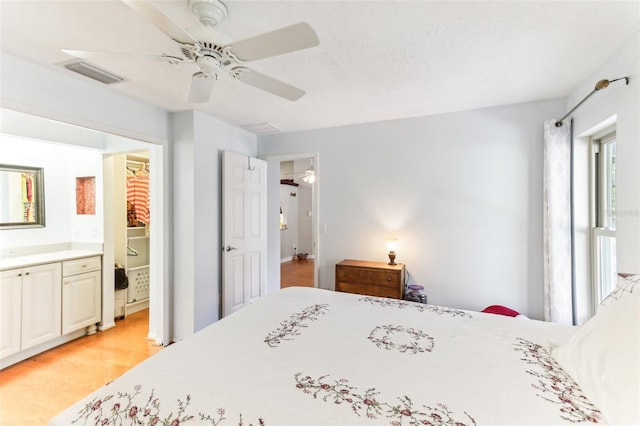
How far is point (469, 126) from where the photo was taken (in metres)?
2.95

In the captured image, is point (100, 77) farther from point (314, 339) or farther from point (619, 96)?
point (619, 96)

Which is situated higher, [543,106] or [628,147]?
[543,106]

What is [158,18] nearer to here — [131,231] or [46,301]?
[46,301]

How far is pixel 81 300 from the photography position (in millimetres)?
3010

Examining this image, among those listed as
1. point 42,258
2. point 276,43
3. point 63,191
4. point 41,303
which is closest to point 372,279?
point 276,43

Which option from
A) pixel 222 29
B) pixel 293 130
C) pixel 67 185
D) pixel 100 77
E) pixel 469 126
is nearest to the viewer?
pixel 222 29

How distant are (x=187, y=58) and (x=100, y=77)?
1.32 m

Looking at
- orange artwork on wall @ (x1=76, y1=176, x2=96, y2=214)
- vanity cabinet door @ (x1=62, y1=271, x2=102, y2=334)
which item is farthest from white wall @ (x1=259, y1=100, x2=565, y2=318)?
orange artwork on wall @ (x1=76, y1=176, x2=96, y2=214)

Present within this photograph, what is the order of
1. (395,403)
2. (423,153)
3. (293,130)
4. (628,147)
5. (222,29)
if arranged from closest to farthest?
(395,403), (222,29), (628,147), (423,153), (293,130)

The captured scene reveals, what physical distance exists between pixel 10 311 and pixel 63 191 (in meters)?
1.50

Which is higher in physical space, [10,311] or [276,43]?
[276,43]

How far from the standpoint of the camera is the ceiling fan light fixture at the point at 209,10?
1336 millimetres

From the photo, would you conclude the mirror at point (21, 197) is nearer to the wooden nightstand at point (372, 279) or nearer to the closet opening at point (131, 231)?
the closet opening at point (131, 231)

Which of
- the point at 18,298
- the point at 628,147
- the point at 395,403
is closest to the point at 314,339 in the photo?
the point at 395,403
